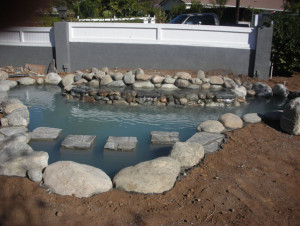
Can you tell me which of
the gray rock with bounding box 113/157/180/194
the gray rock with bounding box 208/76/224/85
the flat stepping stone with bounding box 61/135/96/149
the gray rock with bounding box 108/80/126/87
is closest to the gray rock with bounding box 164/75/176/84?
the gray rock with bounding box 208/76/224/85

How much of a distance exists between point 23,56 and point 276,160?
1042 centimetres

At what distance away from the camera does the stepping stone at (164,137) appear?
574 centimetres

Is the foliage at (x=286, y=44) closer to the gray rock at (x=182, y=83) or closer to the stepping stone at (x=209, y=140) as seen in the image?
the gray rock at (x=182, y=83)

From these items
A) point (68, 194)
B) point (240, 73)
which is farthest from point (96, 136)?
point (240, 73)

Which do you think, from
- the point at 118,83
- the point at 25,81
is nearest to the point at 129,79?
the point at 118,83

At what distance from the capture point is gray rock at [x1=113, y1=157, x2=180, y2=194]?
4.00 metres

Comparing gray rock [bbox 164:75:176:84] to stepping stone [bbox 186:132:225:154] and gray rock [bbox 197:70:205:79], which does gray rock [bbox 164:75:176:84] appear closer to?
gray rock [bbox 197:70:205:79]

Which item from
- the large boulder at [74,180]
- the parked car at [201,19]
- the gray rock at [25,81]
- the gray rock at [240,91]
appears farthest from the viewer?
the parked car at [201,19]

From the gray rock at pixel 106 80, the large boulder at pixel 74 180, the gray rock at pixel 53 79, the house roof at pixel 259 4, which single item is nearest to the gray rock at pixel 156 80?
the gray rock at pixel 106 80

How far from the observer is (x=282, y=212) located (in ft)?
12.0

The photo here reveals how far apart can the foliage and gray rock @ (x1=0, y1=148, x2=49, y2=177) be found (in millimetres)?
9678

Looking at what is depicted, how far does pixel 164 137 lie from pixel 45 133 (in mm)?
2289

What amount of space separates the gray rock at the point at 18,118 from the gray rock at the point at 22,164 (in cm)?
211

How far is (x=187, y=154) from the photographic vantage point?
475 cm
